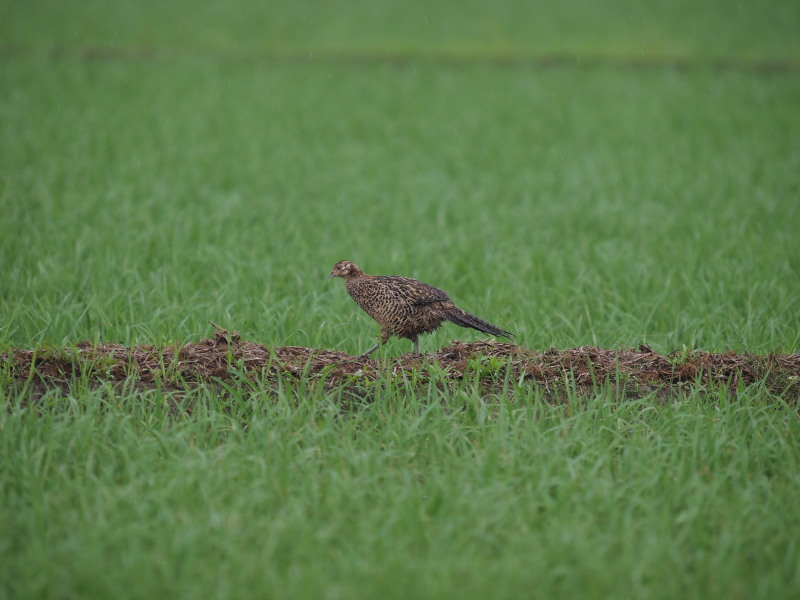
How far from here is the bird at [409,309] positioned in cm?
502

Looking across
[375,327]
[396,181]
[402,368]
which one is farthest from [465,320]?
[396,181]

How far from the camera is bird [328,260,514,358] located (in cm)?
502

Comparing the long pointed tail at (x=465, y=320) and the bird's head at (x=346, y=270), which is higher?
the bird's head at (x=346, y=270)

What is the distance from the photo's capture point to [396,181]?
11555 millimetres

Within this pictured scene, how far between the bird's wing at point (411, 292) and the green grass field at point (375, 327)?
1.88 feet

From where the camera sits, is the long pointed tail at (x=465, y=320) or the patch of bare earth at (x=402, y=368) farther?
the long pointed tail at (x=465, y=320)

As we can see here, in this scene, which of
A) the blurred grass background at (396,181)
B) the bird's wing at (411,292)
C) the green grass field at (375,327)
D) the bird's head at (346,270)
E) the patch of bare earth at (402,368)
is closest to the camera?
the green grass field at (375,327)

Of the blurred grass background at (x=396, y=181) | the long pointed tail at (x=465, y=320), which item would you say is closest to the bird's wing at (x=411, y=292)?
the long pointed tail at (x=465, y=320)

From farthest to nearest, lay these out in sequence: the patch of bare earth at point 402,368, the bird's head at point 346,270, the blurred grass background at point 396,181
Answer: the blurred grass background at point 396,181 → the bird's head at point 346,270 → the patch of bare earth at point 402,368

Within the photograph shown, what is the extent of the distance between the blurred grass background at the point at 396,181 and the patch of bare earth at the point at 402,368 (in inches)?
→ 17.4

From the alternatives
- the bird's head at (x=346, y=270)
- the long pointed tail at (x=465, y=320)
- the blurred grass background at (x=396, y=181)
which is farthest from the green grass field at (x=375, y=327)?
the bird's head at (x=346, y=270)

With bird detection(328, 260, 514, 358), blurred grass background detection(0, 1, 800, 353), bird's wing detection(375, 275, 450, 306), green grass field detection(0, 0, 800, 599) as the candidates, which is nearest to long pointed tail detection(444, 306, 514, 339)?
bird detection(328, 260, 514, 358)

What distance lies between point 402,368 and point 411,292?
17.6 inches

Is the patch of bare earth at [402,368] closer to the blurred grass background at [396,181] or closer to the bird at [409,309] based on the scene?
the bird at [409,309]
